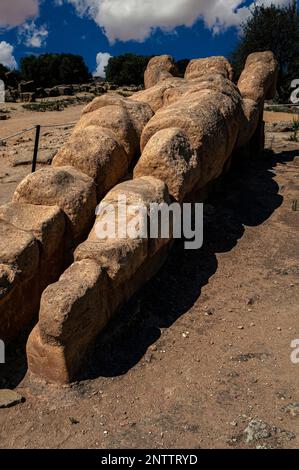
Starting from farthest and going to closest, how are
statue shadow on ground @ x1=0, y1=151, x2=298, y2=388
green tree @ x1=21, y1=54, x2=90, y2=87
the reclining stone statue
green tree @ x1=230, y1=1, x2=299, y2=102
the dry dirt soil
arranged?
1. green tree @ x1=21, y1=54, x2=90, y2=87
2. green tree @ x1=230, y1=1, x2=299, y2=102
3. statue shadow on ground @ x1=0, y1=151, x2=298, y2=388
4. the reclining stone statue
5. the dry dirt soil

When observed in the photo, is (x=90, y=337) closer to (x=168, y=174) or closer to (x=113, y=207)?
(x=113, y=207)

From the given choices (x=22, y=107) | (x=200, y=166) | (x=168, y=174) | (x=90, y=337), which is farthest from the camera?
(x=22, y=107)

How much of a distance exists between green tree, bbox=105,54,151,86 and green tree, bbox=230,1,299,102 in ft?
53.6

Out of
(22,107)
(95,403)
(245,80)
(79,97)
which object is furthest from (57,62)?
(95,403)

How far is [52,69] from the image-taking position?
45625 mm

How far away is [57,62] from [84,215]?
43.7 meters

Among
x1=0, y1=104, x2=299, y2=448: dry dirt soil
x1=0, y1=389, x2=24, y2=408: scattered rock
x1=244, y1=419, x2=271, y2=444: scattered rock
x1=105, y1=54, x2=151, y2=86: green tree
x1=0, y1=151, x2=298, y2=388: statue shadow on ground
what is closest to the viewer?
x1=244, y1=419, x2=271, y2=444: scattered rock

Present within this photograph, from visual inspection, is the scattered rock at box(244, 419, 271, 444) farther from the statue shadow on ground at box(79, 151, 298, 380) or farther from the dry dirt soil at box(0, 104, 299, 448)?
the statue shadow on ground at box(79, 151, 298, 380)

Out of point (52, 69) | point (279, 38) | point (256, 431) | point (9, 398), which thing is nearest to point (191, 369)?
point (256, 431)

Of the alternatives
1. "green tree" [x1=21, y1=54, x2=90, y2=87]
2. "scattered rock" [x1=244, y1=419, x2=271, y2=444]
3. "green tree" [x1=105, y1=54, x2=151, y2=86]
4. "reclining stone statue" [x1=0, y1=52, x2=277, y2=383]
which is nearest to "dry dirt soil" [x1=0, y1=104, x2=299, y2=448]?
"scattered rock" [x1=244, y1=419, x2=271, y2=444]

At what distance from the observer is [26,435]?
4.28m

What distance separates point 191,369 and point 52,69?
147ft

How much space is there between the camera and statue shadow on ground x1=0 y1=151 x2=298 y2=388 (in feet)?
16.7
